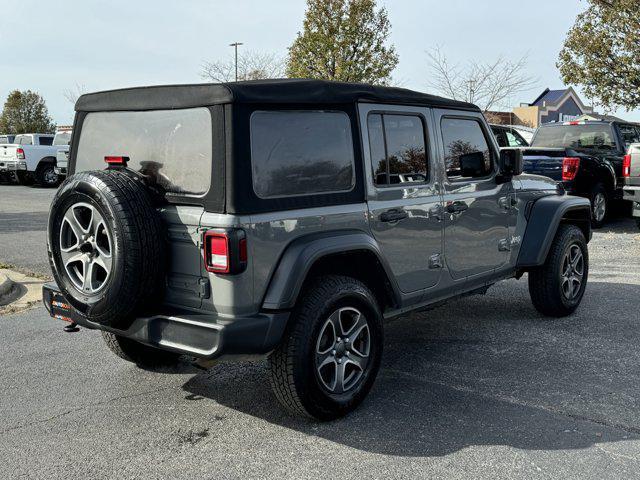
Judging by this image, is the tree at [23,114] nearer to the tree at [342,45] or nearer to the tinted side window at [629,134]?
the tree at [342,45]

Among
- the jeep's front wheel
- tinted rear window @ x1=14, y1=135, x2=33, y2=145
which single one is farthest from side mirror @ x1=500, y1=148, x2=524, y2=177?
tinted rear window @ x1=14, y1=135, x2=33, y2=145

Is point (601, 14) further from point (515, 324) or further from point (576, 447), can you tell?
point (576, 447)

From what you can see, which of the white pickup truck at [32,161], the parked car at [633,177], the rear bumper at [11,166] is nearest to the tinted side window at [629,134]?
the parked car at [633,177]

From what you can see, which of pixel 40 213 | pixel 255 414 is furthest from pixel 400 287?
pixel 40 213

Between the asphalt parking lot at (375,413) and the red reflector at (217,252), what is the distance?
37.7 inches

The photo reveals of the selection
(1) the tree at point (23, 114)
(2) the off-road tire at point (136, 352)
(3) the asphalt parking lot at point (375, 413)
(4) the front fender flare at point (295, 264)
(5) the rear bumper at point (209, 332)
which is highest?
(1) the tree at point (23, 114)

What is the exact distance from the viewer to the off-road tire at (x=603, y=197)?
11609 mm

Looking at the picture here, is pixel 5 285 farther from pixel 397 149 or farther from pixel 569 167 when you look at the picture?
pixel 569 167

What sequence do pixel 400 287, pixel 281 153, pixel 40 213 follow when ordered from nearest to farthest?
pixel 281 153 → pixel 400 287 → pixel 40 213

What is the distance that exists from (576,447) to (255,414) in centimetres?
178

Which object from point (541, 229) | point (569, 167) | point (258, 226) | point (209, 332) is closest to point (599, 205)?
point (569, 167)

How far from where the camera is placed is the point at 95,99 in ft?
13.4

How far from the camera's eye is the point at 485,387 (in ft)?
14.1

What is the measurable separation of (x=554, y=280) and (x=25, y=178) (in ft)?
72.1
